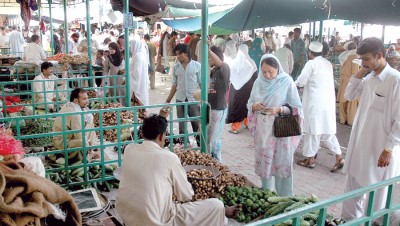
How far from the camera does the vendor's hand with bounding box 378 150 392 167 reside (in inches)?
130

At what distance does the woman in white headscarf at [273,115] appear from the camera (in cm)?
423

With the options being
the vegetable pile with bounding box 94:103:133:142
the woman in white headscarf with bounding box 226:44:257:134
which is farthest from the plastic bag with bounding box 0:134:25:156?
the woman in white headscarf with bounding box 226:44:257:134

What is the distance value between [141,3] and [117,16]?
3.10 m

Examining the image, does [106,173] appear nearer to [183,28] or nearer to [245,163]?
[245,163]

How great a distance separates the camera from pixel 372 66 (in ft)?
11.3

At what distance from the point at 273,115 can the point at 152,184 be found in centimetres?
189

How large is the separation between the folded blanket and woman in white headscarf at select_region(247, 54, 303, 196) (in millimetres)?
2517

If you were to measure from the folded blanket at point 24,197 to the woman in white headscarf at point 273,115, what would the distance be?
99.1 inches

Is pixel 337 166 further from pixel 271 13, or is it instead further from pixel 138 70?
pixel 138 70

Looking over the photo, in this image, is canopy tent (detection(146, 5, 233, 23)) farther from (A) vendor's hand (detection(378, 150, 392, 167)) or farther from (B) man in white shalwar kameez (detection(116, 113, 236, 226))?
(A) vendor's hand (detection(378, 150, 392, 167))

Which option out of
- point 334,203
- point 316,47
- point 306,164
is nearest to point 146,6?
point 316,47

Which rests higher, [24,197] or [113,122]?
[24,197]

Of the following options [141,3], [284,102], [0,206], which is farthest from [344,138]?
[0,206]

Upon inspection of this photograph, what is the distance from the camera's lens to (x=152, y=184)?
278cm
